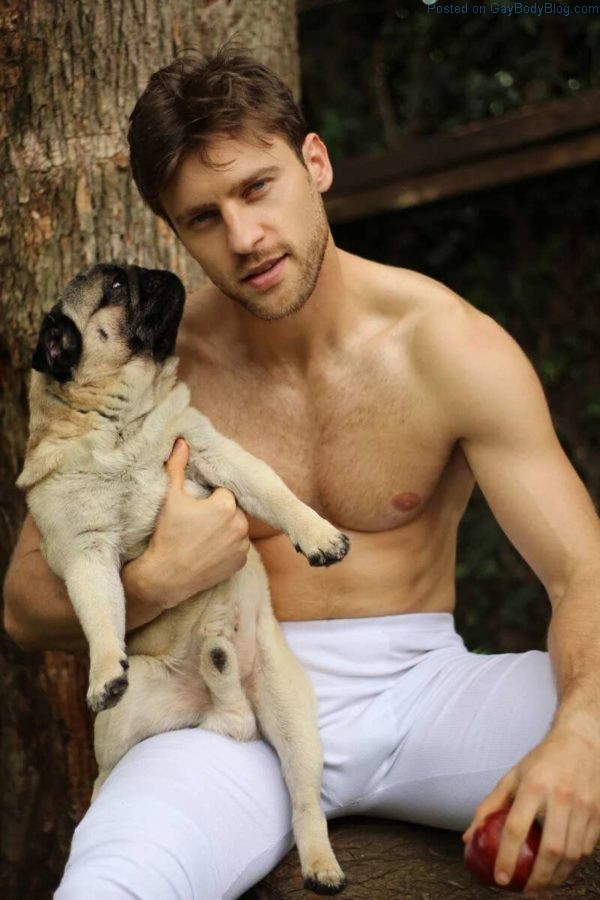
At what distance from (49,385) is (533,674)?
1.36 meters

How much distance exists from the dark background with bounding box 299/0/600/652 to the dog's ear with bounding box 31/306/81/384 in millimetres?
2496

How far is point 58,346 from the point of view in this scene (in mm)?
2803

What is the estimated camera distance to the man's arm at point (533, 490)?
A: 223 centimetres

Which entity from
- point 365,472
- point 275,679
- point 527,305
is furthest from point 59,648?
point 527,305

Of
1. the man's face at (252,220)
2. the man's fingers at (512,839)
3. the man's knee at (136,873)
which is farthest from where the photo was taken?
the man's face at (252,220)

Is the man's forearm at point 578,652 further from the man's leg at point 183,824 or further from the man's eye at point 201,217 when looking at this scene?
the man's eye at point 201,217

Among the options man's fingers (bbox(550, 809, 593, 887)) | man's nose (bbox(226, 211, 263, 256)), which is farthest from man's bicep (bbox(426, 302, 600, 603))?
man's fingers (bbox(550, 809, 593, 887))

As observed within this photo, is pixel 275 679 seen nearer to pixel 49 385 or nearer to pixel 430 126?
pixel 49 385

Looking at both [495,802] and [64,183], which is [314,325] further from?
[495,802]

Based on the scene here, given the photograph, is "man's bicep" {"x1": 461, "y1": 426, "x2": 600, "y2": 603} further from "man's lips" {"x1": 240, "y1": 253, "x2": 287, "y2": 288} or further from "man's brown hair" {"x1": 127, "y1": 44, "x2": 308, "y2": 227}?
"man's brown hair" {"x1": 127, "y1": 44, "x2": 308, "y2": 227}

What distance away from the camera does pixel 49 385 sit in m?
2.87

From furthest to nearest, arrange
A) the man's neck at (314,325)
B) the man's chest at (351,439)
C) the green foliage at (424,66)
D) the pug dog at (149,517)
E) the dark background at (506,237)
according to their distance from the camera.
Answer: the green foliage at (424,66) → the dark background at (506,237) → the man's neck at (314,325) → the man's chest at (351,439) → the pug dog at (149,517)

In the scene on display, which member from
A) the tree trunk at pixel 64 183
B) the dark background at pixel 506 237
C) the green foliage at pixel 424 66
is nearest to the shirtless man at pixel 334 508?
the tree trunk at pixel 64 183

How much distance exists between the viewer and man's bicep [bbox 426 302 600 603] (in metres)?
2.62
